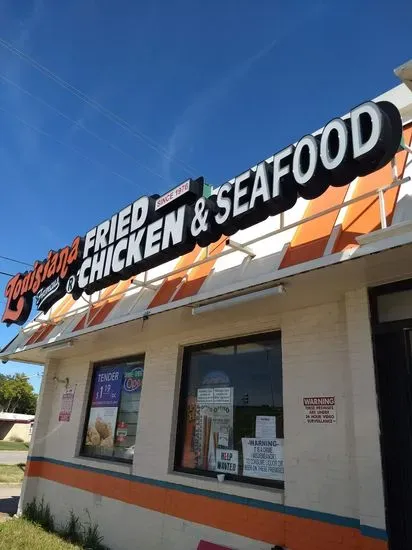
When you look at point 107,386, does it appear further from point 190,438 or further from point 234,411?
point 234,411

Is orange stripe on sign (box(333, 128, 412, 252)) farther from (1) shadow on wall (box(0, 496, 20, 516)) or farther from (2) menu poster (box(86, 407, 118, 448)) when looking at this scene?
(1) shadow on wall (box(0, 496, 20, 516))

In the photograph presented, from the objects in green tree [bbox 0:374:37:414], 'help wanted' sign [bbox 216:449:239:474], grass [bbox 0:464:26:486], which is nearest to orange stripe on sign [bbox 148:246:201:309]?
'help wanted' sign [bbox 216:449:239:474]

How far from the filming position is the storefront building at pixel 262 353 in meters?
4.34

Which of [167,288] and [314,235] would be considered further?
[167,288]

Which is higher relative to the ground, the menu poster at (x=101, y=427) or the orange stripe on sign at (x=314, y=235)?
the orange stripe on sign at (x=314, y=235)

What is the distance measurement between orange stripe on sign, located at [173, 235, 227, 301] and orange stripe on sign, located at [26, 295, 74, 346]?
434 centimetres

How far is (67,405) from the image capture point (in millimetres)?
9977

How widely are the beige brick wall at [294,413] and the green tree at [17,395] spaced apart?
66021mm

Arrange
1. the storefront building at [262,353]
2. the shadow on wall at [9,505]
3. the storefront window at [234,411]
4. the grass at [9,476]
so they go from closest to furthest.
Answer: the storefront building at [262,353] → the storefront window at [234,411] → the shadow on wall at [9,505] → the grass at [9,476]

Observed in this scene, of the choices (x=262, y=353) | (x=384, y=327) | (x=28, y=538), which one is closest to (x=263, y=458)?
(x=262, y=353)

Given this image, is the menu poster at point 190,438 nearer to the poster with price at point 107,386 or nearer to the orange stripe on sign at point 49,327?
the poster with price at point 107,386

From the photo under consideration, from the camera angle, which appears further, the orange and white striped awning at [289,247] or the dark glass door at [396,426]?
the orange and white striped awning at [289,247]

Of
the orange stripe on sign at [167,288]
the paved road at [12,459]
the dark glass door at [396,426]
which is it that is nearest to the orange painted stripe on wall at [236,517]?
the dark glass door at [396,426]

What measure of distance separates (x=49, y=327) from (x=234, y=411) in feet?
17.2
